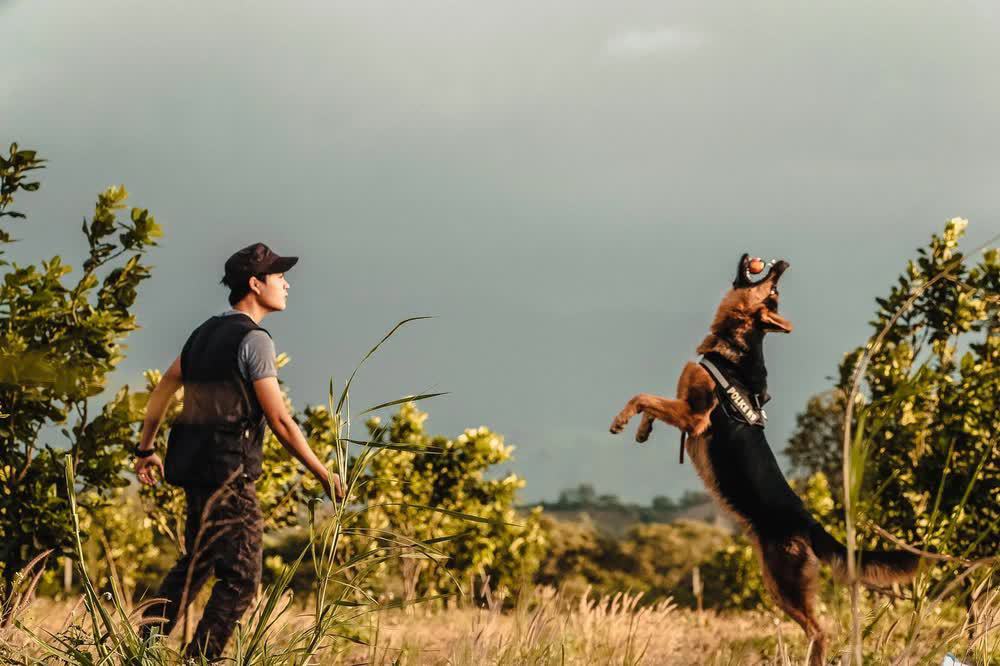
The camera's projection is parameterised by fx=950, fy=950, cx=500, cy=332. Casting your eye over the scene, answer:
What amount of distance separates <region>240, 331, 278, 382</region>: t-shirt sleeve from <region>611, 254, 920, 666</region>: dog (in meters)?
1.58

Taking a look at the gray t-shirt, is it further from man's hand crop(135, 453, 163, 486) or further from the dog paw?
the dog paw

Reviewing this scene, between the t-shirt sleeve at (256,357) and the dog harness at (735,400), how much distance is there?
1.97 metres

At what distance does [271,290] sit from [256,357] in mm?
469

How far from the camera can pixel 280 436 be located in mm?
4035

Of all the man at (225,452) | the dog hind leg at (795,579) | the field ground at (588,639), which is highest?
the man at (225,452)

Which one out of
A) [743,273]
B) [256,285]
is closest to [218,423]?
[256,285]

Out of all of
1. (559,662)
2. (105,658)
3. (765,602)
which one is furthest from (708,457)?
(765,602)

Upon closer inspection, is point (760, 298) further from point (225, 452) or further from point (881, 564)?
point (225, 452)

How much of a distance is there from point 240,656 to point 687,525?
73.1ft

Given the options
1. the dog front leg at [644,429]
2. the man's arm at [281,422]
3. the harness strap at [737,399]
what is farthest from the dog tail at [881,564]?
the man's arm at [281,422]

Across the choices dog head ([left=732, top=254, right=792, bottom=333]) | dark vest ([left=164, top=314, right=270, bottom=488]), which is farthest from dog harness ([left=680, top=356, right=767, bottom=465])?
dark vest ([left=164, top=314, right=270, bottom=488])

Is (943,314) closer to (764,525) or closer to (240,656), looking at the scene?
(764,525)

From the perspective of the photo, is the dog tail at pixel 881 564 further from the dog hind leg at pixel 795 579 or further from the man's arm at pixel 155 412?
the man's arm at pixel 155 412

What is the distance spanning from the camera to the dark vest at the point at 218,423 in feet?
13.7
